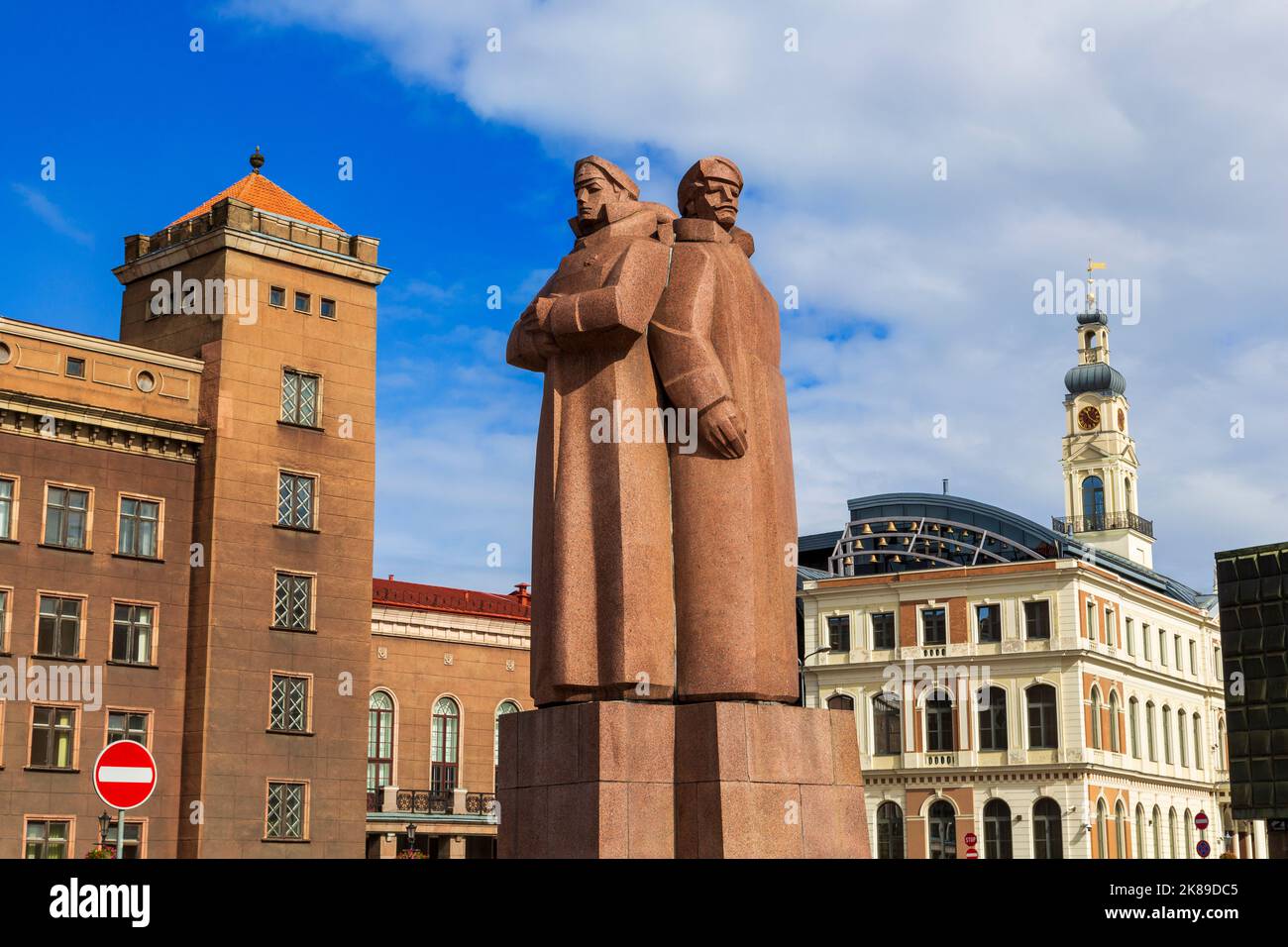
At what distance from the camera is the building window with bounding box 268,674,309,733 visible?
54.8 m

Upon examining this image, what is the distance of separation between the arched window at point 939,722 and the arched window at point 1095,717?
6.82 m

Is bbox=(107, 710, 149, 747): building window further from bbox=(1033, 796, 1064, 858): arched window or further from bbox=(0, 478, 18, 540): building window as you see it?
bbox=(1033, 796, 1064, 858): arched window

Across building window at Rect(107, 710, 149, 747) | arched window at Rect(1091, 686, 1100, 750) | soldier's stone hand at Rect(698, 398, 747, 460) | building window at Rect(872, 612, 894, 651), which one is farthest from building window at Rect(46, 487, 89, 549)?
arched window at Rect(1091, 686, 1100, 750)

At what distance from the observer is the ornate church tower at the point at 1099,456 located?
128 metres

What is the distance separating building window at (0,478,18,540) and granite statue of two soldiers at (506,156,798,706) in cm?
3969

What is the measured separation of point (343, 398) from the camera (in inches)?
2292

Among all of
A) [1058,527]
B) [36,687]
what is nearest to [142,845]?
[36,687]

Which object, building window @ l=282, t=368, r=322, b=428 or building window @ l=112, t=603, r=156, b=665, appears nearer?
building window @ l=112, t=603, r=156, b=665

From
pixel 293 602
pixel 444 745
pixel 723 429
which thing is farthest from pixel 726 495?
pixel 444 745

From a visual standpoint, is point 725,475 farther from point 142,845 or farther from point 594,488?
point 142,845

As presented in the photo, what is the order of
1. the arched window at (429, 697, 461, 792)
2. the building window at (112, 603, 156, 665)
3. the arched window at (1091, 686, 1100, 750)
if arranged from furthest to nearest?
the arched window at (1091, 686, 1100, 750) → the arched window at (429, 697, 461, 792) → the building window at (112, 603, 156, 665)

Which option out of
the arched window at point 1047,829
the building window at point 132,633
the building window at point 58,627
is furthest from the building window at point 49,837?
the arched window at point 1047,829
